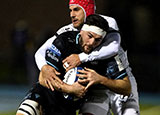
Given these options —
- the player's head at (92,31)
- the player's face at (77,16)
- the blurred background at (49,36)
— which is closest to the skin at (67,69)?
the player's head at (92,31)

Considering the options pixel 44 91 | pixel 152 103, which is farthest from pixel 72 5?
pixel 152 103

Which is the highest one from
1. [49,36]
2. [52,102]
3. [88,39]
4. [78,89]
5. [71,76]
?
[88,39]

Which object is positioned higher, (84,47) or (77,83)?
(84,47)

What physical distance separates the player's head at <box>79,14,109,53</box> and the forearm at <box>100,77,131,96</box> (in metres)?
0.46

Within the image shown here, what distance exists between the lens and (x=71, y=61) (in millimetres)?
5320

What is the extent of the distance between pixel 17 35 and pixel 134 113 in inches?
372

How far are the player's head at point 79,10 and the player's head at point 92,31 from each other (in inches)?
19.9

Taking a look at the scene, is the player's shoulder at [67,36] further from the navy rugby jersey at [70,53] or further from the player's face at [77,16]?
the player's face at [77,16]

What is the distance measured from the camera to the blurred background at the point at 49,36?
1440 centimetres

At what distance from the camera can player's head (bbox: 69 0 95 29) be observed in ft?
19.2

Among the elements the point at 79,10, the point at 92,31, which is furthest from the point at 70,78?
the point at 79,10

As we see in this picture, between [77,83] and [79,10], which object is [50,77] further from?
[79,10]

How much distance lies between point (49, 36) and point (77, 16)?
7.60m

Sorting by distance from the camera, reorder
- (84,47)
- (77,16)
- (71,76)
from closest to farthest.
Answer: (71,76)
(84,47)
(77,16)
